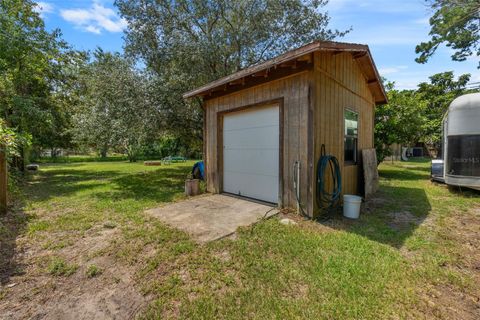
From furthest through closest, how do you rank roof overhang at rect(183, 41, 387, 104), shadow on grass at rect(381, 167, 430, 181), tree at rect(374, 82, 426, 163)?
tree at rect(374, 82, 426, 163), shadow on grass at rect(381, 167, 430, 181), roof overhang at rect(183, 41, 387, 104)

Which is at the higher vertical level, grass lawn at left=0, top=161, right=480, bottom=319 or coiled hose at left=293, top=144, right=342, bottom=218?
coiled hose at left=293, top=144, right=342, bottom=218

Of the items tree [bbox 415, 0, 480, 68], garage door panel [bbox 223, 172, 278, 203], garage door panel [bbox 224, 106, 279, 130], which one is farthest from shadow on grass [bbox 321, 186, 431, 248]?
tree [bbox 415, 0, 480, 68]

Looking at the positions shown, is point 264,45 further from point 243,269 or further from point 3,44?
point 243,269

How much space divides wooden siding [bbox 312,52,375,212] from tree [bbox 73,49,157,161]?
18.4ft

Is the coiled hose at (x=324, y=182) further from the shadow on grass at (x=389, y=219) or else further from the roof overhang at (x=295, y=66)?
the roof overhang at (x=295, y=66)

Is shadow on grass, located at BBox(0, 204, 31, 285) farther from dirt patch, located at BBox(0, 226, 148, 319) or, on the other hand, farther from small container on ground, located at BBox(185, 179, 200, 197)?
small container on ground, located at BBox(185, 179, 200, 197)

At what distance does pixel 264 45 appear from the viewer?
9.50 metres

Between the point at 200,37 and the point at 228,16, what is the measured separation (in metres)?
1.50

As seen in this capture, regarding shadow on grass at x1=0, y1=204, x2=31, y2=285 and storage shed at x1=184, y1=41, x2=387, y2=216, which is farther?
storage shed at x1=184, y1=41, x2=387, y2=216

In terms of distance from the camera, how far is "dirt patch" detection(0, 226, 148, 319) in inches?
77.7

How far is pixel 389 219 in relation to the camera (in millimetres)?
4395

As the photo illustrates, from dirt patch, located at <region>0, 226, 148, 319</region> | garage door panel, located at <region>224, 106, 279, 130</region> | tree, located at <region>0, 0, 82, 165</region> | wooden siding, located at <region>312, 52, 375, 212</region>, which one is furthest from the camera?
tree, located at <region>0, 0, 82, 165</region>

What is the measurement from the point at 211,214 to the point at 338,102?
3.78m

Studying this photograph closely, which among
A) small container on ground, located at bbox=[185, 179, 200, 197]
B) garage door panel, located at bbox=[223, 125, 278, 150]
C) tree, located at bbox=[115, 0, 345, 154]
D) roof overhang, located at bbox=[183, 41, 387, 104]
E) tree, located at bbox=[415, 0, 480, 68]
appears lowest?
small container on ground, located at bbox=[185, 179, 200, 197]
